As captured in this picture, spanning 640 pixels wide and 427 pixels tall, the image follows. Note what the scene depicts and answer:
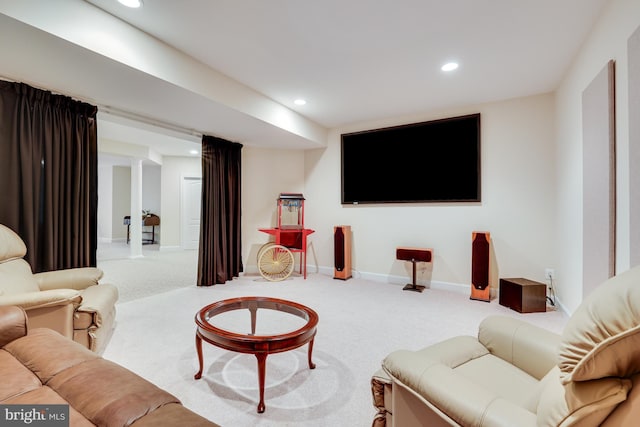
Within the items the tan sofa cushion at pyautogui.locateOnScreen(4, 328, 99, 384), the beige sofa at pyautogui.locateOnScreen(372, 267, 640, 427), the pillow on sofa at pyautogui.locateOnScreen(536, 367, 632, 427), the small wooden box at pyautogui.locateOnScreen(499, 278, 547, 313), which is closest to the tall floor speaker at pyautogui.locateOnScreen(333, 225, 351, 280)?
the small wooden box at pyautogui.locateOnScreen(499, 278, 547, 313)

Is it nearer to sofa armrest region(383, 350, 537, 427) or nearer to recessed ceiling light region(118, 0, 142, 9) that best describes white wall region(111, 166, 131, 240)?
recessed ceiling light region(118, 0, 142, 9)

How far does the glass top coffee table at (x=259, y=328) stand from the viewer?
161 centimetres

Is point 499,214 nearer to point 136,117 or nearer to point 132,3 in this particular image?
point 132,3

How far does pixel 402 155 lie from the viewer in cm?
446

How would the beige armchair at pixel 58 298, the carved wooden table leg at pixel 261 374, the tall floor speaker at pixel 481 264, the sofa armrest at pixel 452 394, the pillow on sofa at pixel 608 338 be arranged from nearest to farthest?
the pillow on sofa at pixel 608 338, the sofa armrest at pixel 452 394, the carved wooden table leg at pixel 261 374, the beige armchair at pixel 58 298, the tall floor speaker at pixel 481 264

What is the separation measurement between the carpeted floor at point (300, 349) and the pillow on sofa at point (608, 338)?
4.00 ft

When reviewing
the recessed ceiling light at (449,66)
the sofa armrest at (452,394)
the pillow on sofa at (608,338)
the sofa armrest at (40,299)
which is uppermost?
the recessed ceiling light at (449,66)

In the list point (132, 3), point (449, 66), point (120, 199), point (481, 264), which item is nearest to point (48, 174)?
point (132, 3)

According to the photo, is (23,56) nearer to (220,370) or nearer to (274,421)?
(220,370)

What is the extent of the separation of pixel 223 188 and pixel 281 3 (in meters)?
3.00

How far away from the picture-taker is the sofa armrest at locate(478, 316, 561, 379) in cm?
124

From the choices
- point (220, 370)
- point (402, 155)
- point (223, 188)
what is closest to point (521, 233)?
point (402, 155)

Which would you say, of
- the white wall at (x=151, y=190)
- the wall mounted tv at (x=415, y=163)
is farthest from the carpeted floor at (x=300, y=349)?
the white wall at (x=151, y=190)

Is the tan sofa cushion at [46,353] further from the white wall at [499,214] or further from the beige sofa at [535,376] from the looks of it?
the white wall at [499,214]
